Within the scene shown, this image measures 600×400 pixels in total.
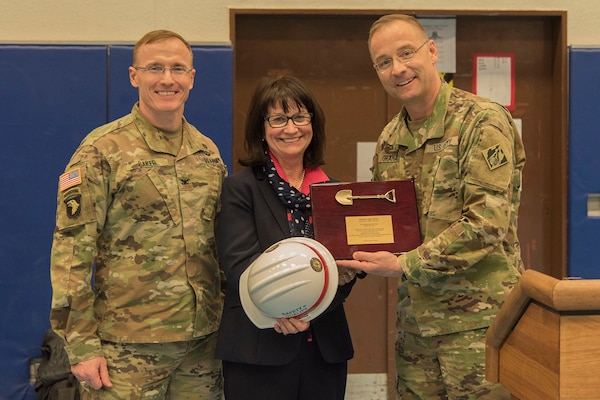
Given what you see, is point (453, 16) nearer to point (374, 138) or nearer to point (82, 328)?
point (374, 138)

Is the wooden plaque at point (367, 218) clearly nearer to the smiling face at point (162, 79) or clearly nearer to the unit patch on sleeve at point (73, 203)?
the smiling face at point (162, 79)

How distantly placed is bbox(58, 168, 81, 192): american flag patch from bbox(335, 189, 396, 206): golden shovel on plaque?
0.75 metres

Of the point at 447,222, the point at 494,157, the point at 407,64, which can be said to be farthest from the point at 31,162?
the point at 494,157

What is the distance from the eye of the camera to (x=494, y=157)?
1857 millimetres

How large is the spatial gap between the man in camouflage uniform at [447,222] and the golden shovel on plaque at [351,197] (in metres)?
0.09

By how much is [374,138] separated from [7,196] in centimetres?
191

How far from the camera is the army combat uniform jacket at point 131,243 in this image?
75.8 inches

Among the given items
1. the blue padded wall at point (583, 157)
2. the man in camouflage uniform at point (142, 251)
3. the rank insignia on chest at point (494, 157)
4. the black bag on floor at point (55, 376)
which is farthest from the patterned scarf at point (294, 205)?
the blue padded wall at point (583, 157)

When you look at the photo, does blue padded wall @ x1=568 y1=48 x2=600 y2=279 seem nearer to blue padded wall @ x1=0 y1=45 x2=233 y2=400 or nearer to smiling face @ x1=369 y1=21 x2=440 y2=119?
smiling face @ x1=369 y1=21 x2=440 y2=119

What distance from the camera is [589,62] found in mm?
3510

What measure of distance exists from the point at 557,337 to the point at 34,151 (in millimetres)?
2745

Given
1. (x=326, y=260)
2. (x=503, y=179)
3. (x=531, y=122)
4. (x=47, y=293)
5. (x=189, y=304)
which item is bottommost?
(x=47, y=293)

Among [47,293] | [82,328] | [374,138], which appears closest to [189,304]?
[82,328]

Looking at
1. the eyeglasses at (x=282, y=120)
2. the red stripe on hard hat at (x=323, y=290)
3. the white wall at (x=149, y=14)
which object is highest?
the white wall at (x=149, y=14)
